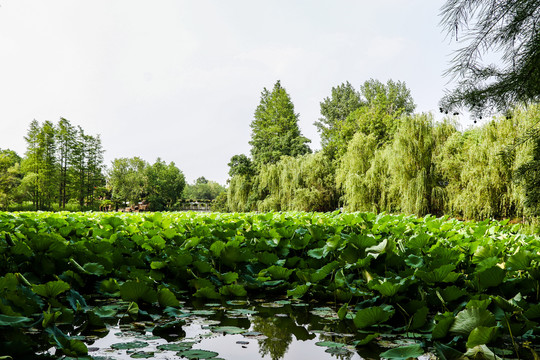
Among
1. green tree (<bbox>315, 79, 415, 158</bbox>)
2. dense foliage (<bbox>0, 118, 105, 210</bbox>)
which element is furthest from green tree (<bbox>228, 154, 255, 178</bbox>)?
dense foliage (<bbox>0, 118, 105, 210</bbox>)

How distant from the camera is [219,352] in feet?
3.61

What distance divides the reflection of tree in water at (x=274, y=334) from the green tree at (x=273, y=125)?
36814mm

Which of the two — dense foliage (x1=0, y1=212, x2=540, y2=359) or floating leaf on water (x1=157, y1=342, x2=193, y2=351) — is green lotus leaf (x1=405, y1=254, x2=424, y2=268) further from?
floating leaf on water (x1=157, y1=342, x2=193, y2=351)

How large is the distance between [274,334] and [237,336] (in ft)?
0.46

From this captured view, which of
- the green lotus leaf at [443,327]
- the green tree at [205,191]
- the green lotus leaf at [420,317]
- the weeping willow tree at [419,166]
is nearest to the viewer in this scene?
the green lotus leaf at [443,327]

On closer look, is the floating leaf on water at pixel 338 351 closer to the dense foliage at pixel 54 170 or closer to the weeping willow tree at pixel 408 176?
the weeping willow tree at pixel 408 176

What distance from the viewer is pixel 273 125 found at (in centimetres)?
4234

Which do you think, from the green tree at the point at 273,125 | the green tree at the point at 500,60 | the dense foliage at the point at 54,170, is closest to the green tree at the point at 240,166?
the green tree at the point at 273,125

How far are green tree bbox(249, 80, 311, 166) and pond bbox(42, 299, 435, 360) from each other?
3676 cm

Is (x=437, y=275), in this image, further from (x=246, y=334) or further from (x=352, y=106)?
(x=352, y=106)

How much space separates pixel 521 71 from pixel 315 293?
3402 millimetres

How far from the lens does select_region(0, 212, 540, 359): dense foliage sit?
3.58 feet

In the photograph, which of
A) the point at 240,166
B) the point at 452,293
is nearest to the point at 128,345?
the point at 452,293

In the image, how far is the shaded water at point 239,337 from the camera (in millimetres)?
1083
